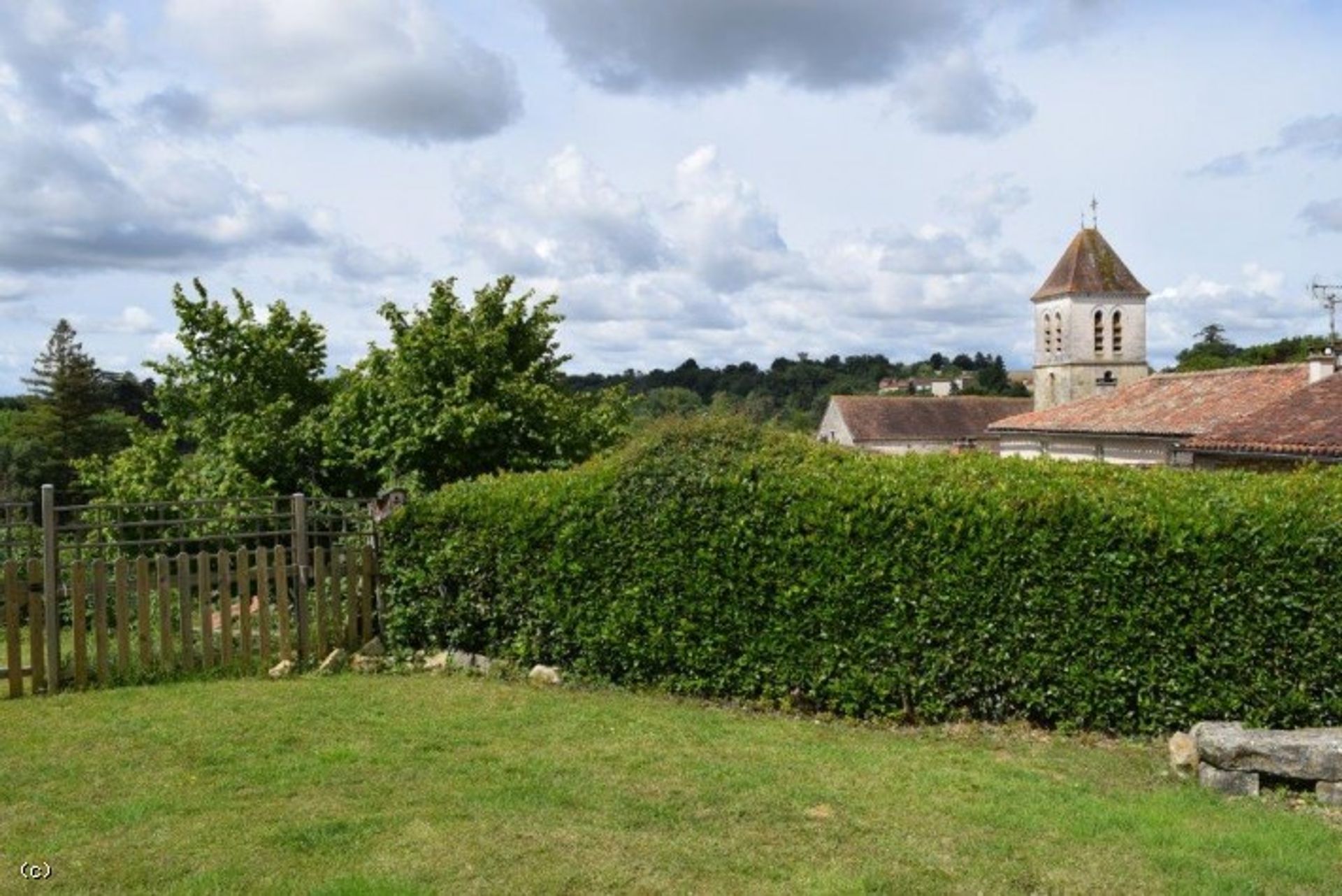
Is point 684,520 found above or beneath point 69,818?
above

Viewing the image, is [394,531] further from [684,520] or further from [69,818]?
[69,818]

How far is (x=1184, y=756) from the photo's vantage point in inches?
279

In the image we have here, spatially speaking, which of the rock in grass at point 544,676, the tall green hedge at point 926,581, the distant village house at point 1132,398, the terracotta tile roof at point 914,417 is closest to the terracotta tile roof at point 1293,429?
the distant village house at point 1132,398

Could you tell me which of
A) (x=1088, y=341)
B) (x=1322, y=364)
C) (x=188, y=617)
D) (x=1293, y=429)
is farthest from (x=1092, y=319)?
(x=188, y=617)

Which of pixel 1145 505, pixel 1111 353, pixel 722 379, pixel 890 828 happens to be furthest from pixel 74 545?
pixel 722 379

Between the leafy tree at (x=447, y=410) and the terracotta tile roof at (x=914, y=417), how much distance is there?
55.7m

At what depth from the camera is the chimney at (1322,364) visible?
89.0 feet

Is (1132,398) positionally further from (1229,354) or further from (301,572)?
(1229,354)

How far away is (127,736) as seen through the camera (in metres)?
7.25

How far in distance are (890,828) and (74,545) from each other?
24.6 ft

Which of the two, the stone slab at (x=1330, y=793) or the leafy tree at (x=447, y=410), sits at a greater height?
the leafy tree at (x=447, y=410)

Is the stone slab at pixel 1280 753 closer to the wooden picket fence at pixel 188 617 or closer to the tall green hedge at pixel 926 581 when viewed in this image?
the tall green hedge at pixel 926 581

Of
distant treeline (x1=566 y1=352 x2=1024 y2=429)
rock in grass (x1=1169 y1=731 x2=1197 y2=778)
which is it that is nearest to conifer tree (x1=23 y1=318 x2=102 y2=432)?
distant treeline (x1=566 y1=352 x2=1024 y2=429)

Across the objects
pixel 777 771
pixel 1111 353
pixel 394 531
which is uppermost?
pixel 1111 353
